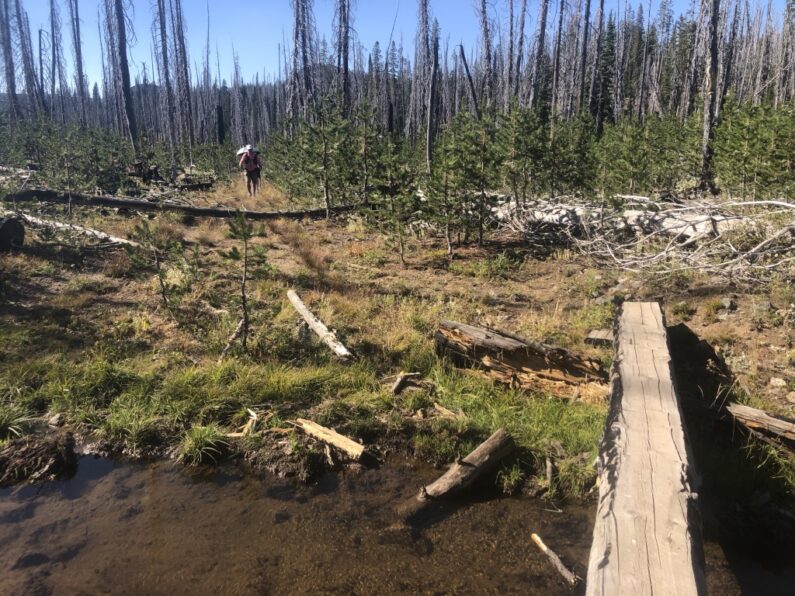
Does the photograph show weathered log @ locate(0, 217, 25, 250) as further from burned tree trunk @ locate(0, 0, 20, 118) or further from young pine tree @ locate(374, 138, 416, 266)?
burned tree trunk @ locate(0, 0, 20, 118)

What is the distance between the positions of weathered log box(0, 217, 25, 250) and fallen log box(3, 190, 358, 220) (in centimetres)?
244

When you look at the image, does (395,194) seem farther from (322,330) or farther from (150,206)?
(150,206)

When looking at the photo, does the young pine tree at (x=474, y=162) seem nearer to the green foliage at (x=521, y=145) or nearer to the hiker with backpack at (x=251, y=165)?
the green foliage at (x=521, y=145)

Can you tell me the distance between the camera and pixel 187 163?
33.1 m

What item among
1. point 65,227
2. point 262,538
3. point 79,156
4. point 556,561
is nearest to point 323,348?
point 262,538

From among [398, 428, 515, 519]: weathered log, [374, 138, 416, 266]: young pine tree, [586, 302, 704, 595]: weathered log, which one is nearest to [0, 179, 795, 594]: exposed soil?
[398, 428, 515, 519]: weathered log

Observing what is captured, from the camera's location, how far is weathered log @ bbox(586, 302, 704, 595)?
2.22m

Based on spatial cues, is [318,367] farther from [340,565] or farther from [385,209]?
[385,209]

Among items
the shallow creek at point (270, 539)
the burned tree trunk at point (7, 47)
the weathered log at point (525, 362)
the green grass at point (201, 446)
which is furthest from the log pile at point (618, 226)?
the burned tree trunk at point (7, 47)

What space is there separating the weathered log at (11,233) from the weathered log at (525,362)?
25.7ft

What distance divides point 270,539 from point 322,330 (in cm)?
292

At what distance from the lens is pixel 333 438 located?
184 inches

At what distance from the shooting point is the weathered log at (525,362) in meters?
5.00

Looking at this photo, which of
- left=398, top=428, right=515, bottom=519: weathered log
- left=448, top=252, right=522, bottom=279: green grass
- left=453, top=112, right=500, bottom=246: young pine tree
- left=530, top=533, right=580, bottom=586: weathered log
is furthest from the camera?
left=453, top=112, right=500, bottom=246: young pine tree
